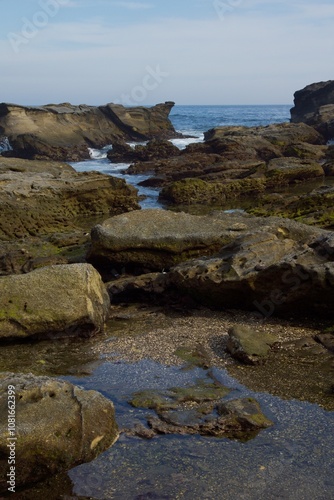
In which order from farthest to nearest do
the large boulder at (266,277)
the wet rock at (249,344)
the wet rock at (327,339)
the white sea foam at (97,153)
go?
the white sea foam at (97,153), the large boulder at (266,277), the wet rock at (327,339), the wet rock at (249,344)

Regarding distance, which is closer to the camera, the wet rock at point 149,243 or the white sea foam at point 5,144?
the wet rock at point 149,243

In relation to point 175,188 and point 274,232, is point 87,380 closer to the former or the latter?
point 274,232

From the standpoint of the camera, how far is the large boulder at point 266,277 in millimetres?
10500

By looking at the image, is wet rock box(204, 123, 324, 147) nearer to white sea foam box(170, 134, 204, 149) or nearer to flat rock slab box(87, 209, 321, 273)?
white sea foam box(170, 134, 204, 149)

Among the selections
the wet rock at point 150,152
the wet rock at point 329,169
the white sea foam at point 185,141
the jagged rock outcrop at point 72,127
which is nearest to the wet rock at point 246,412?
the wet rock at point 329,169

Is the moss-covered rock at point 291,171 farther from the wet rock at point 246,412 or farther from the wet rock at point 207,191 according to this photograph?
the wet rock at point 246,412

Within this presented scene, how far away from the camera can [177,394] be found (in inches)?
317

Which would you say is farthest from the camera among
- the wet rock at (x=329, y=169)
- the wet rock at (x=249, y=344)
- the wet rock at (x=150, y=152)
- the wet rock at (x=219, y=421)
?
the wet rock at (x=150, y=152)

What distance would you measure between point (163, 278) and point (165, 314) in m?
1.06

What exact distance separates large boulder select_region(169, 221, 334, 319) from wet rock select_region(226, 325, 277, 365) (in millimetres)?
1227

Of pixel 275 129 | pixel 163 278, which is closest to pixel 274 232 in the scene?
pixel 163 278

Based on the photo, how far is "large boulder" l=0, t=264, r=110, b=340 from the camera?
1029 centimetres

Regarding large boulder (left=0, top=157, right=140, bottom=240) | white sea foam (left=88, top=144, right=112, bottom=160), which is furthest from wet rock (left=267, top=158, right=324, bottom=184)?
white sea foam (left=88, top=144, right=112, bottom=160)

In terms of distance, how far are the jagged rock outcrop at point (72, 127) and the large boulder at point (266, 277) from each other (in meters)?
40.0
